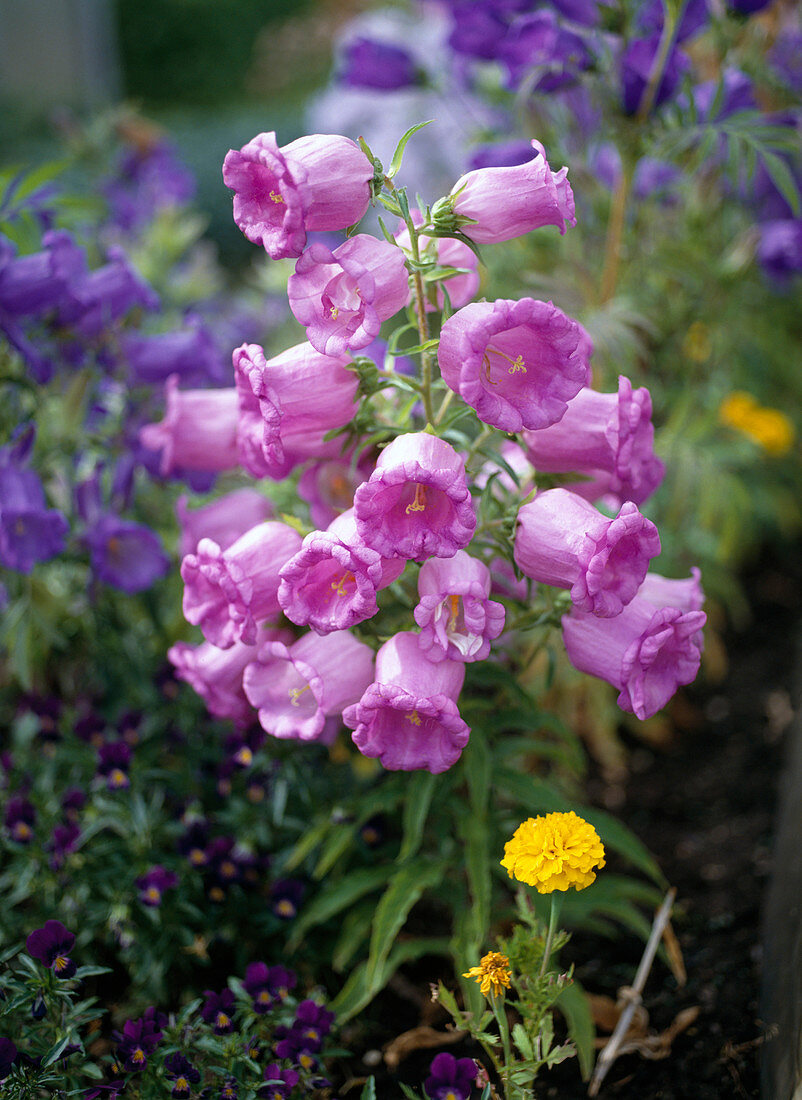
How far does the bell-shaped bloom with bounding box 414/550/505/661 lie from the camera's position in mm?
1172

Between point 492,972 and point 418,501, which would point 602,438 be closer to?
point 418,501

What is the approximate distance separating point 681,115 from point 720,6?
1.41ft

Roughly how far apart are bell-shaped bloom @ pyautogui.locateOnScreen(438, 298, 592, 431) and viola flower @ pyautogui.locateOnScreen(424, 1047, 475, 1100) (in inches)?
34.8

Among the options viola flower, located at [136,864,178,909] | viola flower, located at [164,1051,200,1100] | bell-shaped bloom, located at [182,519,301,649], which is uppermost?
bell-shaped bloom, located at [182,519,301,649]

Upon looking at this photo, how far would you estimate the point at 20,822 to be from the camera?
168 centimetres

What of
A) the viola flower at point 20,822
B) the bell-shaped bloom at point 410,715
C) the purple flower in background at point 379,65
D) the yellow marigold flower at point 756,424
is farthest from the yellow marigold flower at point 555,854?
the purple flower in background at point 379,65

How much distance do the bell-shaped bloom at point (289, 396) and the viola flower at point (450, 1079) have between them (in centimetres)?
88

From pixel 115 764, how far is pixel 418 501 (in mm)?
904

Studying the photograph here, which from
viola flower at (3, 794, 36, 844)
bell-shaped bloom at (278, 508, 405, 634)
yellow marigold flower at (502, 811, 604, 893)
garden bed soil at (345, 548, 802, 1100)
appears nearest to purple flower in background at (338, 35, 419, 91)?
bell-shaped bloom at (278, 508, 405, 634)

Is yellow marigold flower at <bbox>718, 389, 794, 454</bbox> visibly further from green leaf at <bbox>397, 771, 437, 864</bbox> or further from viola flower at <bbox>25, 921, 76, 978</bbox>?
viola flower at <bbox>25, 921, 76, 978</bbox>

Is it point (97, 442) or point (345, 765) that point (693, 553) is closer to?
point (345, 765)

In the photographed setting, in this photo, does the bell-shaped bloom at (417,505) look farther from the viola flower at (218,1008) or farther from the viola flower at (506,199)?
the viola flower at (218,1008)

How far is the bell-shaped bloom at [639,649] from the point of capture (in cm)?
124

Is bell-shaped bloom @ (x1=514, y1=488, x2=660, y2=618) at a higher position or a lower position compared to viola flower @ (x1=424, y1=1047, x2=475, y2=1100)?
higher
